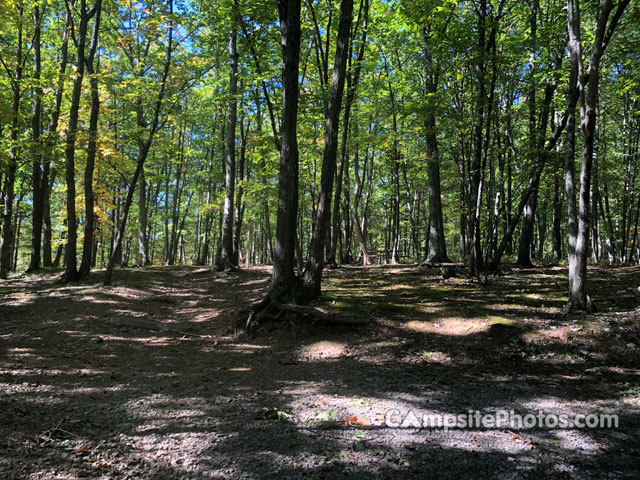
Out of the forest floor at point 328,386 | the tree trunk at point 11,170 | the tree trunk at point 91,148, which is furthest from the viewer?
the tree trunk at point 11,170

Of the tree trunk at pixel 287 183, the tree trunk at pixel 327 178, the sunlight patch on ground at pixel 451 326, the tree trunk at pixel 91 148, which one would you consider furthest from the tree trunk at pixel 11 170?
the sunlight patch on ground at pixel 451 326

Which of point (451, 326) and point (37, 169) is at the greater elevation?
point (37, 169)

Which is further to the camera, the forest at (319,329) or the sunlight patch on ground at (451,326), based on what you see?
the sunlight patch on ground at (451,326)

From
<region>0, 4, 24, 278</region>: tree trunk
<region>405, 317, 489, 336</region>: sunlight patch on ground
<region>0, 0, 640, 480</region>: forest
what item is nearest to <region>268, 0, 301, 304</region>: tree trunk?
<region>0, 0, 640, 480</region>: forest

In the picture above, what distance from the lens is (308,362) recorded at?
609 cm

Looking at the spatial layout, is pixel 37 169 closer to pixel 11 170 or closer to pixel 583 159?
pixel 11 170

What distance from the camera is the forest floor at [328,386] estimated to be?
298cm

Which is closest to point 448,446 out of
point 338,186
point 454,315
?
point 454,315

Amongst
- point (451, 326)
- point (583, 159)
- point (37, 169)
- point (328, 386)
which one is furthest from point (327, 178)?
point (37, 169)

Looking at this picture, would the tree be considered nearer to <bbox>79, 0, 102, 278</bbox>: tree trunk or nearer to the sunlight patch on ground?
the sunlight patch on ground

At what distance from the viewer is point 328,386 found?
4.91 metres

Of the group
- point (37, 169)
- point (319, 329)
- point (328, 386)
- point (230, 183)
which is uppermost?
point (37, 169)

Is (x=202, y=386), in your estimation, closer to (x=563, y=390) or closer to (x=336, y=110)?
(x=563, y=390)

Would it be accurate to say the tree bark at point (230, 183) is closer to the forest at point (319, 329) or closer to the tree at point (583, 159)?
the forest at point (319, 329)
